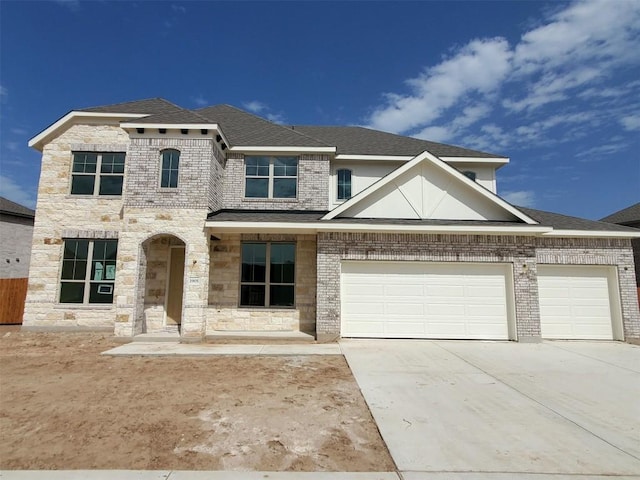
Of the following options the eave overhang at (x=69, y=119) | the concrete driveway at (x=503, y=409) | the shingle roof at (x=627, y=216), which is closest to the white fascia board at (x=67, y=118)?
the eave overhang at (x=69, y=119)

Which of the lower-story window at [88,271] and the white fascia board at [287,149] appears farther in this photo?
the white fascia board at [287,149]

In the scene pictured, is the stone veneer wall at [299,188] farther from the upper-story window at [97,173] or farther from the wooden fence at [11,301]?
the wooden fence at [11,301]

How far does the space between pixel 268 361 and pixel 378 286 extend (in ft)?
13.9

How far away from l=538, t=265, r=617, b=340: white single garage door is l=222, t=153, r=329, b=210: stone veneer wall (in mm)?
7777

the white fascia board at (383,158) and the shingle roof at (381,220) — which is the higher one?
the white fascia board at (383,158)

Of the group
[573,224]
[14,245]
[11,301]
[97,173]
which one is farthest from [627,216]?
[14,245]

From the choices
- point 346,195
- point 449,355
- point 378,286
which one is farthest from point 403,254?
point 346,195

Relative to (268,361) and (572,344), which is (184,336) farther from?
(572,344)

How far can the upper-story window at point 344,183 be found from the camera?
14103mm

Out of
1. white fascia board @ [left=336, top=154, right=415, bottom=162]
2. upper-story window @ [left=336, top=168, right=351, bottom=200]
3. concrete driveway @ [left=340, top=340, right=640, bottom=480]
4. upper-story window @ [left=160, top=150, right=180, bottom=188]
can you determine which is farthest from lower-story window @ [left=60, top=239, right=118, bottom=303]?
white fascia board @ [left=336, top=154, right=415, bottom=162]

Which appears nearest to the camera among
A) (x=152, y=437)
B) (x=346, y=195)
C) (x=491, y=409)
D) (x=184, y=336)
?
(x=152, y=437)

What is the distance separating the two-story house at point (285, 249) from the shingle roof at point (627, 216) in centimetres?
1478

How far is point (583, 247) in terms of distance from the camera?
36.6 feet

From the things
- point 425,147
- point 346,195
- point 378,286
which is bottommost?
point 378,286
